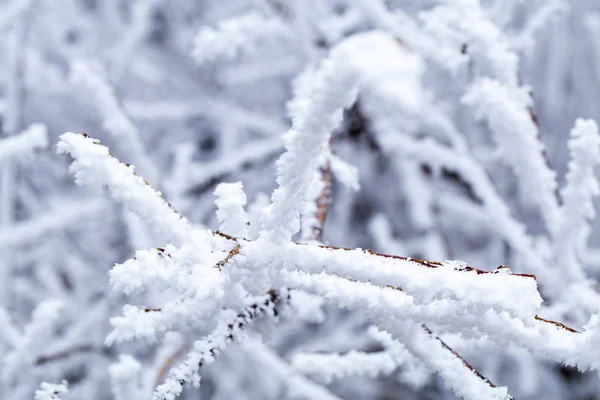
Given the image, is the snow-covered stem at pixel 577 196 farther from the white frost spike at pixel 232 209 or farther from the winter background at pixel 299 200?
the white frost spike at pixel 232 209

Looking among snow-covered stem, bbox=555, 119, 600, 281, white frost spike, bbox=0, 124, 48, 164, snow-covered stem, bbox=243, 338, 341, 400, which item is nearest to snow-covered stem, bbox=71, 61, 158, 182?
white frost spike, bbox=0, 124, 48, 164

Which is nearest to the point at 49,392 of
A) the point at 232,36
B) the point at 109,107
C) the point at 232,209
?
the point at 232,209

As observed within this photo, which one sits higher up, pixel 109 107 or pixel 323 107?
pixel 109 107

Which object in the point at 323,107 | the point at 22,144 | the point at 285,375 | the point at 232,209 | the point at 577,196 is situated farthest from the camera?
the point at 285,375

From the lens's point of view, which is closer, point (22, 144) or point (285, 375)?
point (22, 144)

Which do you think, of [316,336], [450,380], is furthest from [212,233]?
[316,336]

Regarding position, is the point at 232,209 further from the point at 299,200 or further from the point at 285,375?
the point at 285,375

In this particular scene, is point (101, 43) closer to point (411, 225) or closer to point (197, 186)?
point (197, 186)
